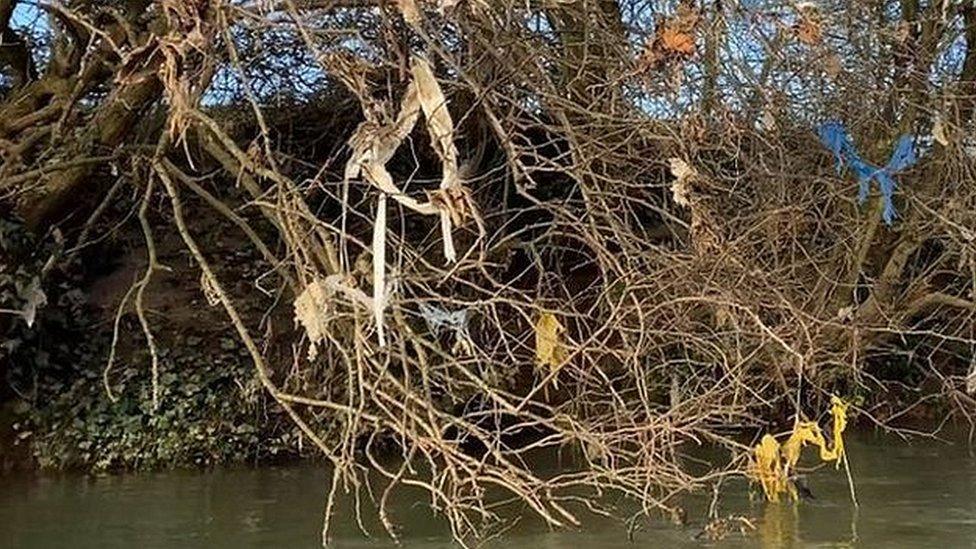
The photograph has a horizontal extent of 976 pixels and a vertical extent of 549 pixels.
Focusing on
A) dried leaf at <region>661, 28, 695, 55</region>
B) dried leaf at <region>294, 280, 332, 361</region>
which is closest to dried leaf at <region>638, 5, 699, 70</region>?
dried leaf at <region>661, 28, 695, 55</region>

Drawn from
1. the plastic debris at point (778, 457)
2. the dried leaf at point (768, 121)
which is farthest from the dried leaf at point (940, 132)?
the plastic debris at point (778, 457)

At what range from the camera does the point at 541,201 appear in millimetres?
6953

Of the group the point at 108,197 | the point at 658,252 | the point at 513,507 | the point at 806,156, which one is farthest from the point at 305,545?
the point at 806,156

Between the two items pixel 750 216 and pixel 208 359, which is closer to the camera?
pixel 750 216

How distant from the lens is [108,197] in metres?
8.60

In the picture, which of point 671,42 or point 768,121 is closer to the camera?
point 671,42

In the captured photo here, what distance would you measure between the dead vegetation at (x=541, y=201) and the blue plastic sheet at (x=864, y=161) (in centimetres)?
17

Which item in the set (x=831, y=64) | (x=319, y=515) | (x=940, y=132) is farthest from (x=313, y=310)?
(x=940, y=132)

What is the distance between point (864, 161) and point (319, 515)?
14.6 feet

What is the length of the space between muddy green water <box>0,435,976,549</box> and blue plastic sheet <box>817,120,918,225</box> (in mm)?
1862

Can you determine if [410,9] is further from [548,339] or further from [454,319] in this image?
[548,339]

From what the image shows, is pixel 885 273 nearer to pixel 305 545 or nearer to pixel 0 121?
pixel 305 545

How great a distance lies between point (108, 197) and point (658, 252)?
12.5ft

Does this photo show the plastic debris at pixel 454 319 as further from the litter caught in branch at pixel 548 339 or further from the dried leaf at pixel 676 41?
the dried leaf at pixel 676 41
